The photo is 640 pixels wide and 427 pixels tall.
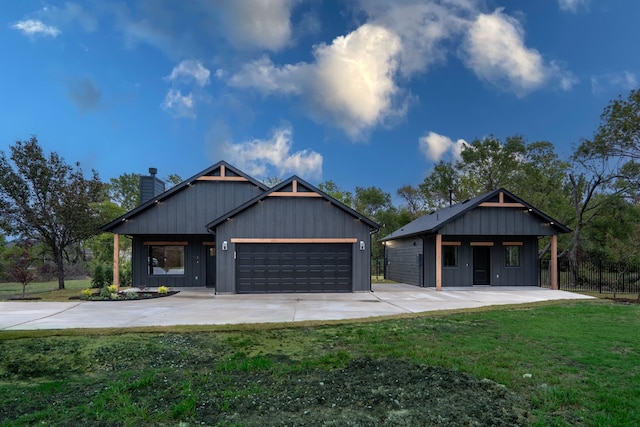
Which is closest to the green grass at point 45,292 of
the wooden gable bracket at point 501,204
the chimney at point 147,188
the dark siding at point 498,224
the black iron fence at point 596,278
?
the chimney at point 147,188

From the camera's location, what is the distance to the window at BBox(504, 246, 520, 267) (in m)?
19.0

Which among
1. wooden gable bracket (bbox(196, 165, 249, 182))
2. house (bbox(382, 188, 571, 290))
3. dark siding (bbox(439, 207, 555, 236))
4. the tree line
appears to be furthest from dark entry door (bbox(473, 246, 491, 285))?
wooden gable bracket (bbox(196, 165, 249, 182))

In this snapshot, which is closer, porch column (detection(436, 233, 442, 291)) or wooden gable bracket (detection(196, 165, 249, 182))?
porch column (detection(436, 233, 442, 291))

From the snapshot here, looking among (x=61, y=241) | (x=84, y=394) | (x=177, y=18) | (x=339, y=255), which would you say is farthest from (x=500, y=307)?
(x=61, y=241)

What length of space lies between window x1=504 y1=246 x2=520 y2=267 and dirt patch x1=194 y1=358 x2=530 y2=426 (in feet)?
52.5

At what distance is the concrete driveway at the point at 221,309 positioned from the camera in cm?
891

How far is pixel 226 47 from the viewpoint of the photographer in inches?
796

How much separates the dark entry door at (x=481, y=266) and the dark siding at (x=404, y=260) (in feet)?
9.06

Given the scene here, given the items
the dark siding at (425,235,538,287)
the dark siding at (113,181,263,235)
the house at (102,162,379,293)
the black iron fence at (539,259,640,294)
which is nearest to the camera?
the house at (102,162,379,293)

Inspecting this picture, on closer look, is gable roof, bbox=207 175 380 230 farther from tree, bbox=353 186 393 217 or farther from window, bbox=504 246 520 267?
tree, bbox=353 186 393 217

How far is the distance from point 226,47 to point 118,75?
238 inches

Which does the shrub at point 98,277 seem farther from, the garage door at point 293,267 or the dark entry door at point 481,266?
the dark entry door at point 481,266

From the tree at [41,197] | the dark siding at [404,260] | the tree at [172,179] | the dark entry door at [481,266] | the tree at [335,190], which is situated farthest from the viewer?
the tree at [172,179]

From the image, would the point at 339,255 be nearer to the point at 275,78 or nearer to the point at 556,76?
the point at 275,78
